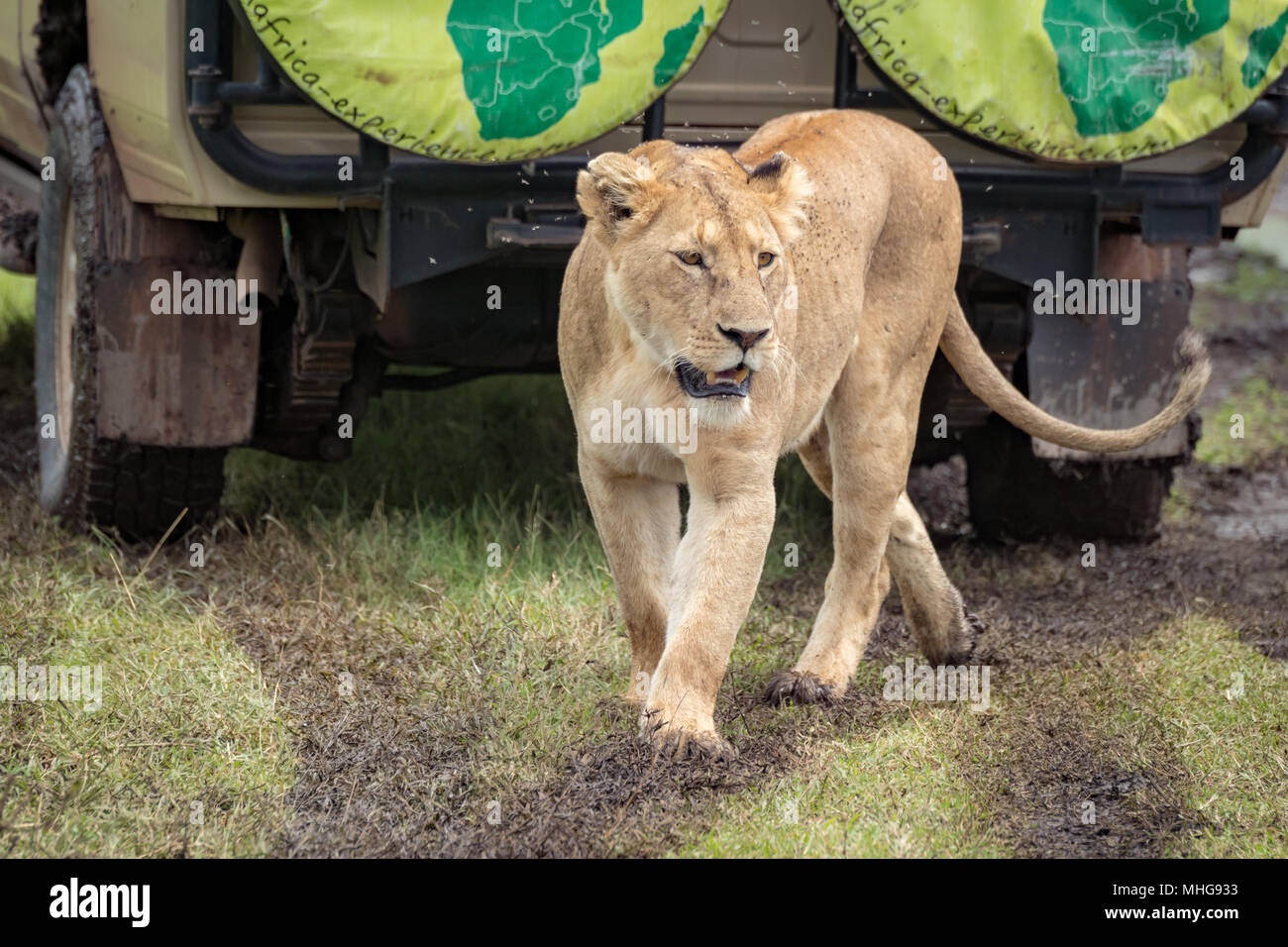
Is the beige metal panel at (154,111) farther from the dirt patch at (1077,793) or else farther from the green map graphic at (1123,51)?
the dirt patch at (1077,793)

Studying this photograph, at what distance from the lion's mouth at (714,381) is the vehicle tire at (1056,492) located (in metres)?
2.16

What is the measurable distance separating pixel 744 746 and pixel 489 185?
57.2 inches

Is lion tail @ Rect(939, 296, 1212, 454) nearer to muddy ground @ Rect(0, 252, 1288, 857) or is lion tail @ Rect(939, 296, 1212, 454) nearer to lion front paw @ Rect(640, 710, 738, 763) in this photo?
muddy ground @ Rect(0, 252, 1288, 857)

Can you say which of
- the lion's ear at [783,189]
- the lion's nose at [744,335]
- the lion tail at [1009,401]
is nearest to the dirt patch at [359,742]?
the lion's nose at [744,335]

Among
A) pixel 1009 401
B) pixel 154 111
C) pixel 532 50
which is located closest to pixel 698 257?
pixel 532 50

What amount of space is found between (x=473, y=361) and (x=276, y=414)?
2.05 ft

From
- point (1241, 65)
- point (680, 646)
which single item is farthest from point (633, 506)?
point (1241, 65)

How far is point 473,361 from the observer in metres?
4.75

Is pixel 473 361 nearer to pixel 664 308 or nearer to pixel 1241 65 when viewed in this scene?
pixel 664 308

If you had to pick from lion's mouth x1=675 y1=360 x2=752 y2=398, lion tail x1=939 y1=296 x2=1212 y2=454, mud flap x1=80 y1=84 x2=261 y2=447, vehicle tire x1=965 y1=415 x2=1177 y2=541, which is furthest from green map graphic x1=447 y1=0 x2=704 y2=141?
vehicle tire x1=965 y1=415 x2=1177 y2=541

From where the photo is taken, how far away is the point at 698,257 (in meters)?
3.17

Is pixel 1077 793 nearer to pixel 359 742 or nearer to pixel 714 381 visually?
pixel 714 381

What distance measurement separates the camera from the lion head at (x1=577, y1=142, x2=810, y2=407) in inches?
124

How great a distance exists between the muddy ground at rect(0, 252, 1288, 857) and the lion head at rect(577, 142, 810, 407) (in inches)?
30.3
